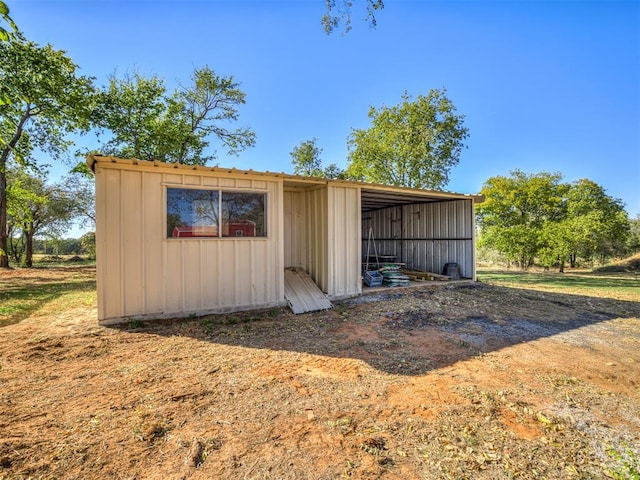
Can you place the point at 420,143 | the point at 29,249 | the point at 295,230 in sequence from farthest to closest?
the point at 29,249 < the point at 420,143 < the point at 295,230

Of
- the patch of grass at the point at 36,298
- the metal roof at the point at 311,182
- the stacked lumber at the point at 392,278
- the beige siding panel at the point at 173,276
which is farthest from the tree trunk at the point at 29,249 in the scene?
the stacked lumber at the point at 392,278

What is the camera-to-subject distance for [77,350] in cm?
411

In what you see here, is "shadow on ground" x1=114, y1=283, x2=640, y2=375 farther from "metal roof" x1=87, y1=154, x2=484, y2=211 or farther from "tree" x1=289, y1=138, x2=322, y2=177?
"tree" x1=289, y1=138, x2=322, y2=177

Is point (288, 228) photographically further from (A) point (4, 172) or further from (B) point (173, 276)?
(A) point (4, 172)

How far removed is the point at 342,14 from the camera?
383 centimetres

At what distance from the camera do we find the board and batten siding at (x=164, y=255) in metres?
5.03

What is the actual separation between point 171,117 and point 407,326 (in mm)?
16123

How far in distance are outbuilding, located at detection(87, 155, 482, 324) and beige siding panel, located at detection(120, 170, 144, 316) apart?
0.05ft

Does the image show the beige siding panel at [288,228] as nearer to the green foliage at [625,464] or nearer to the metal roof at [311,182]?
the metal roof at [311,182]

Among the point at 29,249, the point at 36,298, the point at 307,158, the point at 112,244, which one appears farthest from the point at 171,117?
the point at 112,244

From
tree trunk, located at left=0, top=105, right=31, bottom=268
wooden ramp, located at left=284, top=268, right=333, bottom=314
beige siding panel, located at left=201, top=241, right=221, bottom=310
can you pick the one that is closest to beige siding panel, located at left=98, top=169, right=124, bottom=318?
beige siding panel, located at left=201, top=241, right=221, bottom=310

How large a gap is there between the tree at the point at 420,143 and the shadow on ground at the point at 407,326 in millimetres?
10504

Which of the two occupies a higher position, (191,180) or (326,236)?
(191,180)

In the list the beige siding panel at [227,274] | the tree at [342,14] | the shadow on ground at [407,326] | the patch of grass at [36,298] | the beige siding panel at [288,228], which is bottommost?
the shadow on ground at [407,326]
